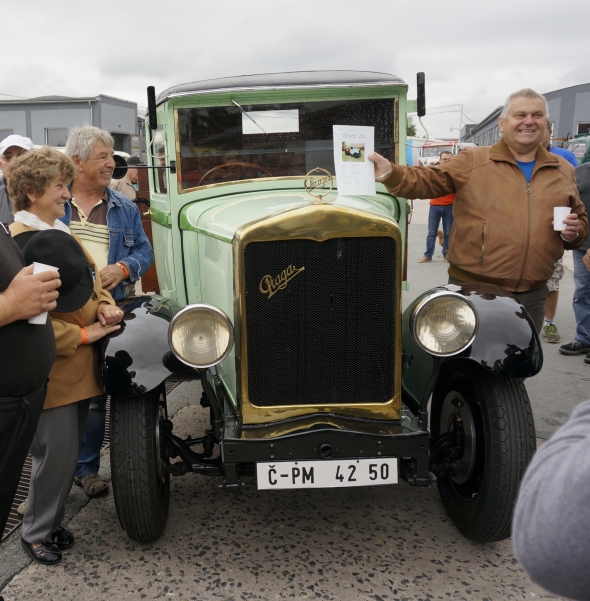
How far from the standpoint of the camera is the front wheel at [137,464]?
2471mm

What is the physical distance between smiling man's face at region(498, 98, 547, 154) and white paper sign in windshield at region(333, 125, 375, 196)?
0.79 metres

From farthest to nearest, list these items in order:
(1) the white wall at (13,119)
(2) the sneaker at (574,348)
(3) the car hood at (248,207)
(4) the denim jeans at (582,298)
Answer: (1) the white wall at (13,119)
(2) the sneaker at (574,348)
(4) the denim jeans at (582,298)
(3) the car hood at (248,207)

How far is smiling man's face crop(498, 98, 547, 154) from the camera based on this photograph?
9.87 feet

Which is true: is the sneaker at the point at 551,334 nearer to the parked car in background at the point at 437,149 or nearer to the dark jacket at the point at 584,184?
the dark jacket at the point at 584,184

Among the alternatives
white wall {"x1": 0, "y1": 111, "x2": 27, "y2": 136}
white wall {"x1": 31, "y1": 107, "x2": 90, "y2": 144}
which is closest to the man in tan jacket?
white wall {"x1": 31, "y1": 107, "x2": 90, "y2": 144}

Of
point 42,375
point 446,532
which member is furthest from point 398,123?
point 42,375

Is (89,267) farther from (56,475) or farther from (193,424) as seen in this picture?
A: (193,424)

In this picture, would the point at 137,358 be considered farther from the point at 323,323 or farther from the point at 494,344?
the point at 494,344

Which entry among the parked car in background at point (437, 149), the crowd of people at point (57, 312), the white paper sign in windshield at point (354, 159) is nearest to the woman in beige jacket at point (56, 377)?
the crowd of people at point (57, 312)

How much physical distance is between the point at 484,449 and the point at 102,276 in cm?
Answer: 185

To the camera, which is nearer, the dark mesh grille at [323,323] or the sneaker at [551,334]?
the dark mesh grille at [323,323]

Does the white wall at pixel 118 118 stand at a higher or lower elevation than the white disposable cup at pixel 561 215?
higher

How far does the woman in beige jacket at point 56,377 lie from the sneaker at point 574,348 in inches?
152

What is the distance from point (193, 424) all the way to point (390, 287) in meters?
2.00
